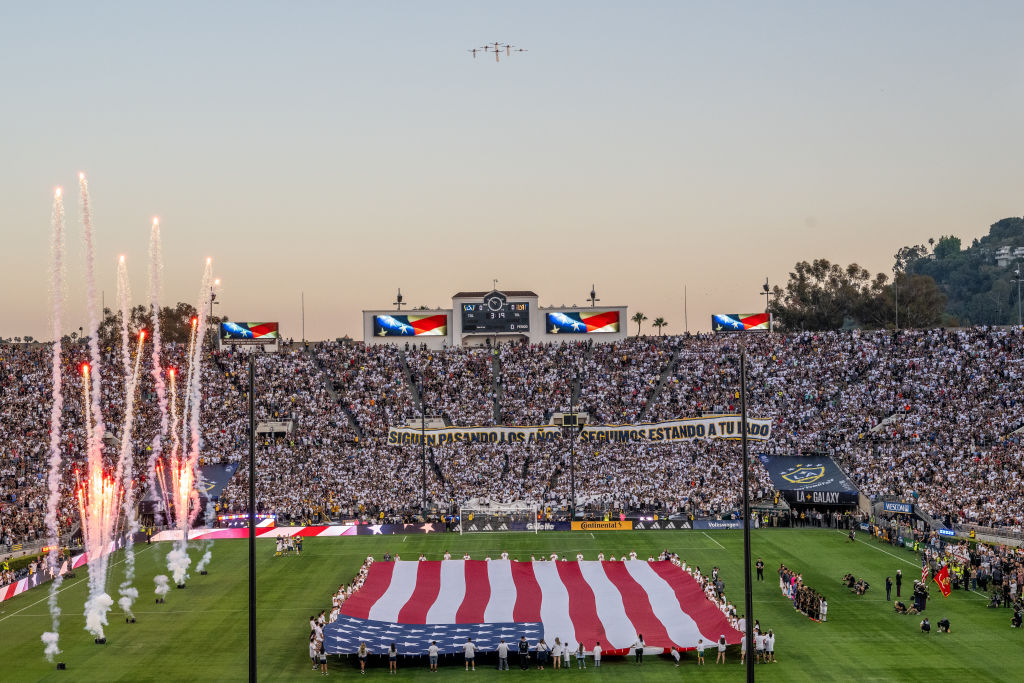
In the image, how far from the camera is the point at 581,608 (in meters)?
37.6

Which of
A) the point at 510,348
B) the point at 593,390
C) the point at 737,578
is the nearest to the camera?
the point at 737,578

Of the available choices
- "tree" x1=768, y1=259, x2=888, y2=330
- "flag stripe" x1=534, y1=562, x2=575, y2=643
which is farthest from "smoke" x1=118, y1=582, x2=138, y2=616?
"tree" x1=768, y1=259, x2=888, y2=330

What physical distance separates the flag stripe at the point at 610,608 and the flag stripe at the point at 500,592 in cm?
325

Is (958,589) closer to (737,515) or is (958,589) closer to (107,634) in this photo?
(737,515)

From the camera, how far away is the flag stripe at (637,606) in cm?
3381

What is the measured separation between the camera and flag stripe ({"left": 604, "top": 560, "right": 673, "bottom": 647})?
3381 centimetres

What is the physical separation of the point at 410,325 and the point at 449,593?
5477cm

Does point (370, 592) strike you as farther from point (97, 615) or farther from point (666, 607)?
point (666, 607)

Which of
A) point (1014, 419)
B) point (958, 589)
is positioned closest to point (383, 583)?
point (958, 589)

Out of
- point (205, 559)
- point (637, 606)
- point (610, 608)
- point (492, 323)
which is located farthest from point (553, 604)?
point (492, 323)

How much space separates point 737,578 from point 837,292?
82.7 m

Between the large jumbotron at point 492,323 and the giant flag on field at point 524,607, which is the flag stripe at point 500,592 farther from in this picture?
the large jumbotron at point 492,323

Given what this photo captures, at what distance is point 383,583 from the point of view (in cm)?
4128

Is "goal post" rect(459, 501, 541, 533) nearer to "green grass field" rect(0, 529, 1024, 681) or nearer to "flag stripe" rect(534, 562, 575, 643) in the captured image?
"green grass field" rect(0, 529, 1024, 681)
